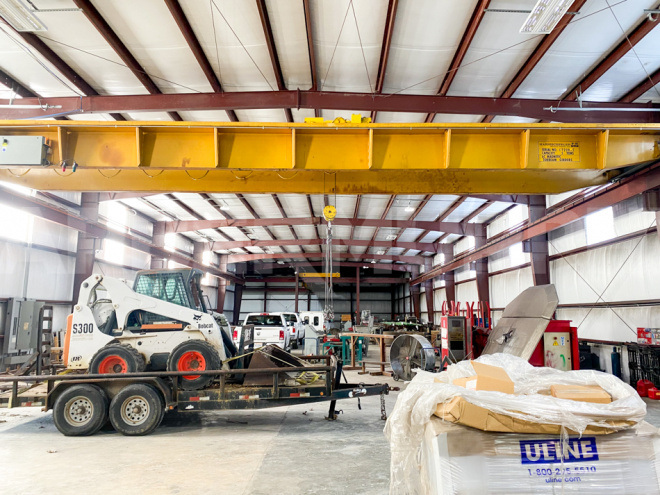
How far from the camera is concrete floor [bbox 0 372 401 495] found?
4441 millimetres

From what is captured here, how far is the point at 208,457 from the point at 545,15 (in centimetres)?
723

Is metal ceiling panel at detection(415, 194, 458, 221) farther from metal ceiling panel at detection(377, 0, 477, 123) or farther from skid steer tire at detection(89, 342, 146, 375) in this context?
skid steer tire at detection(89, 342, 146, 375)

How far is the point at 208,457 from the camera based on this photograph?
537 centimetres

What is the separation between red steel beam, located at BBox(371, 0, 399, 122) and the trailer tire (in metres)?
7.28

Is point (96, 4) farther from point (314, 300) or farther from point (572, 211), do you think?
point (314, 300)

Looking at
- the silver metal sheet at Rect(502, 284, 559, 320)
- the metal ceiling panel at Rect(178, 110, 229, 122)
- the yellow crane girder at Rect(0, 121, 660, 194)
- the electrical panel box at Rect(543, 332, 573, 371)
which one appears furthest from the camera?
the metal ceiling panel at Rect(178, 110, 229, 122)

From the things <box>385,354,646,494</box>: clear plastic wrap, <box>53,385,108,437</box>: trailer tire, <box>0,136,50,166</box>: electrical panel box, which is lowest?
<box>53,385,108,437</box>: trailer tire

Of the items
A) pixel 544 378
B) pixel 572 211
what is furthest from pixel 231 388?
pixel 572 211

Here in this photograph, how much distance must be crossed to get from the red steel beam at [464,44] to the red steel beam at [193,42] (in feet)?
15.0

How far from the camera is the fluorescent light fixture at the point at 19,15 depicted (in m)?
5.91

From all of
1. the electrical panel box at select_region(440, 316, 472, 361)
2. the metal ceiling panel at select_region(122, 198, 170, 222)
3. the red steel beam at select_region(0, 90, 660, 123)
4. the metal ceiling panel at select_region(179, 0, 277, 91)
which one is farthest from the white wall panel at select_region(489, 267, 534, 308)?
the metal ceiling panel at select_region(122, 198, 170, 222)

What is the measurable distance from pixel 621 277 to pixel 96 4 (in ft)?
42.4

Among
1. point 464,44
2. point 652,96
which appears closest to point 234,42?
point 464,44

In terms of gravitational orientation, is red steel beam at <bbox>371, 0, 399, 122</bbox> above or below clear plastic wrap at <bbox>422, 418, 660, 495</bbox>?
above
